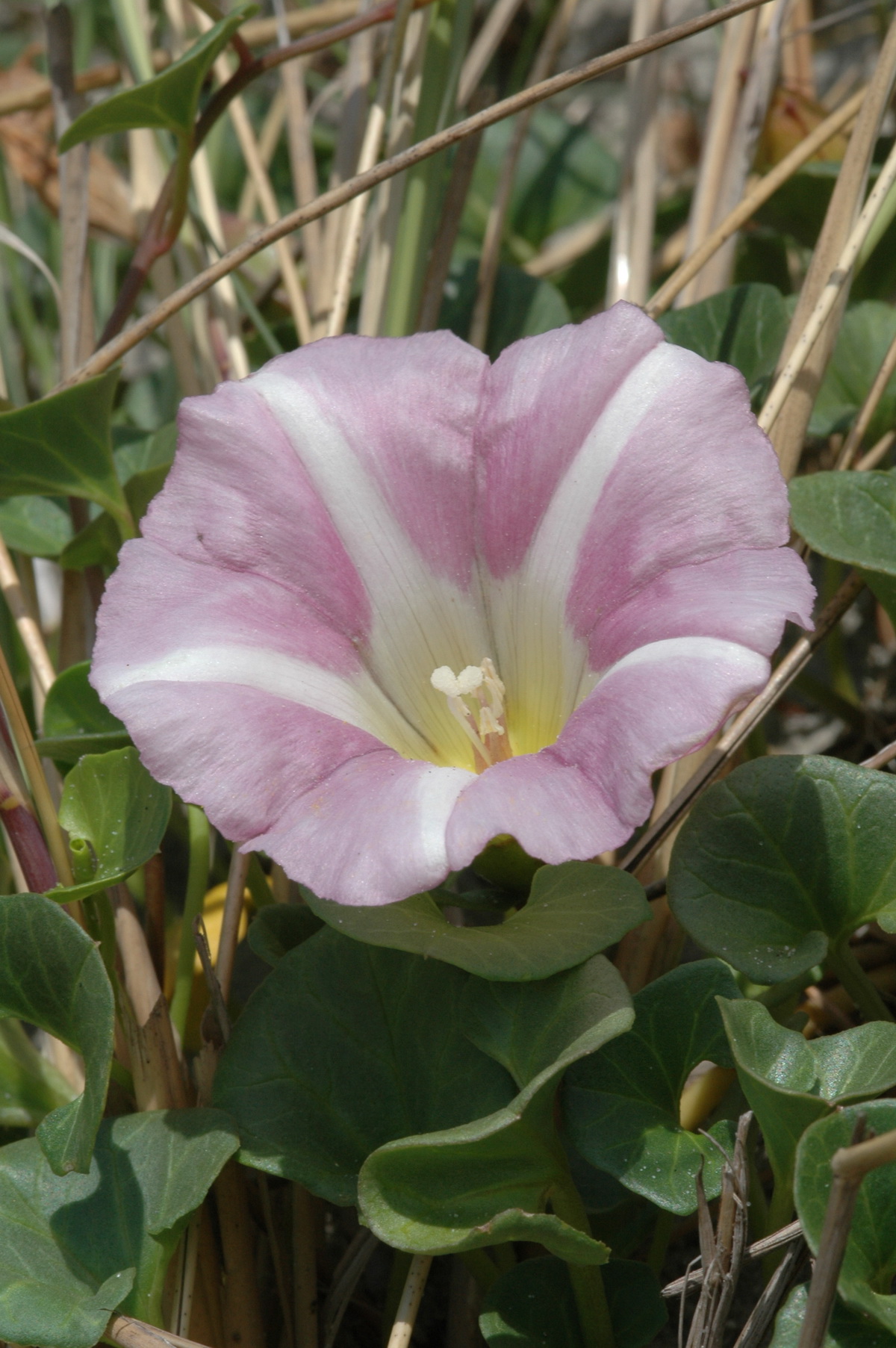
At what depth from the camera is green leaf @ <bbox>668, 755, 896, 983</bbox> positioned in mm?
1022

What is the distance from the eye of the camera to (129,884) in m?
1.37

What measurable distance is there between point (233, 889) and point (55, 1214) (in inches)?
12.9

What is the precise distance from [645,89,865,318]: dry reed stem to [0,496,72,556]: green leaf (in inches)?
30.4

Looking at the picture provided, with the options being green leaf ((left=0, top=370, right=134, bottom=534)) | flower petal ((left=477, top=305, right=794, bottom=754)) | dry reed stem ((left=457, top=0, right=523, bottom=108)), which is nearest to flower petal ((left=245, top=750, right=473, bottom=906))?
flower petal ((left=477, top=305, right=794, bottom=754))

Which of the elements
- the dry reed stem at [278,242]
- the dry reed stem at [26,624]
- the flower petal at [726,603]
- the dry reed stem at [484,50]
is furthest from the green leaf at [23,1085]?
the dry reed stem at [484,50]

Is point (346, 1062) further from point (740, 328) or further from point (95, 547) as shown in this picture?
point (740, 328)

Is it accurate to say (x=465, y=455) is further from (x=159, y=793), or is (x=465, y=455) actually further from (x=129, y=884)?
(x=129, y=884)

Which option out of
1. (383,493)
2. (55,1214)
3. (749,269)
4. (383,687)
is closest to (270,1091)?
(55,1214)

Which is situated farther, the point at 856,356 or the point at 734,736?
the point at 856,356

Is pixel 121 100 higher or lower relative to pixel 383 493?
higher

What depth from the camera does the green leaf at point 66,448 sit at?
1257 mm

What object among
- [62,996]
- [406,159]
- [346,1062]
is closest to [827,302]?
[406,159]

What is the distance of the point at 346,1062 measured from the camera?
1031mm

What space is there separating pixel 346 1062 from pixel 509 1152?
0.19 m
